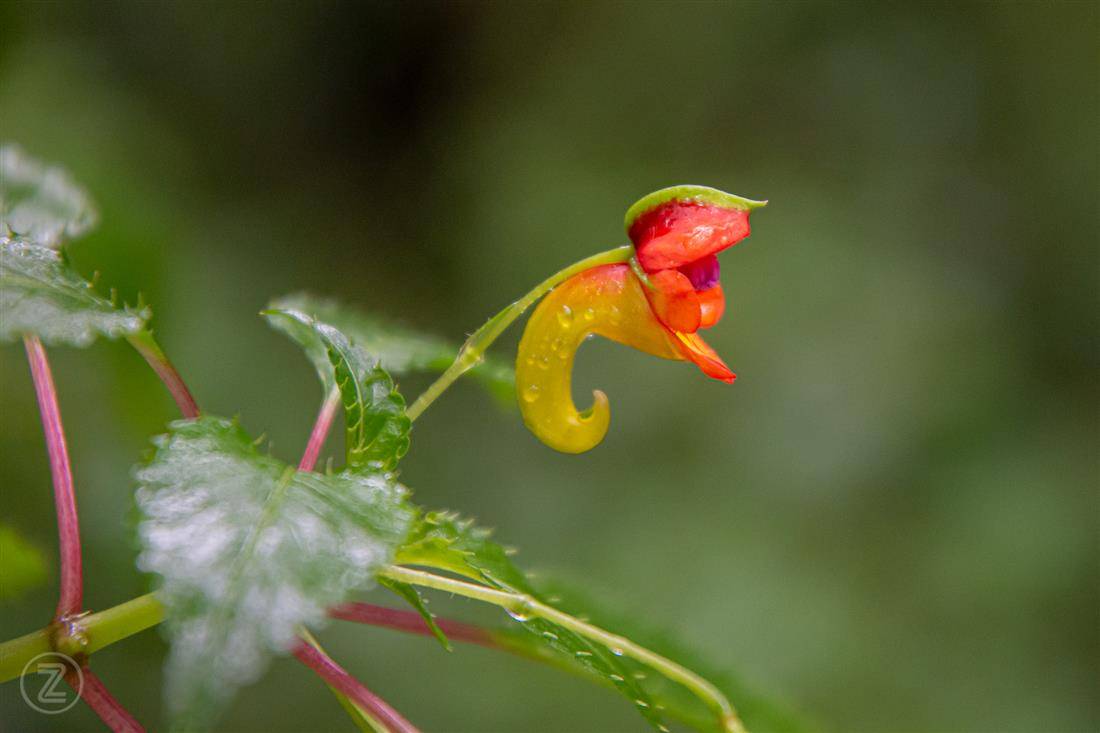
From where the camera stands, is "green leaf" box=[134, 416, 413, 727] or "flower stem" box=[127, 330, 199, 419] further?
"flower stem" box=[127, 330, 199, 419]

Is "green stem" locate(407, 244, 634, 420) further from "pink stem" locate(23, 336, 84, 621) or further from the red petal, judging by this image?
"pink stem" locate(23, 336, 84, 621)

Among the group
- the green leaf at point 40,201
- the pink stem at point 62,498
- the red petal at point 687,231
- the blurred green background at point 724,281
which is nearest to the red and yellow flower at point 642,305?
the red petal at point 687,231

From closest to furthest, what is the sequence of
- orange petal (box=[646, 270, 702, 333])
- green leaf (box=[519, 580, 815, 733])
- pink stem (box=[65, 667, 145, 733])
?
pink stem (box=[65, 667, 145, 733]), orange petal (box=[646, 270, 702, 333]), green leaf (box=[519, 580, 815, 733])

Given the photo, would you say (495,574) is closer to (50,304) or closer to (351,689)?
(351,689)

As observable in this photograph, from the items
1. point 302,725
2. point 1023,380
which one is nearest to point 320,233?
point 302,725

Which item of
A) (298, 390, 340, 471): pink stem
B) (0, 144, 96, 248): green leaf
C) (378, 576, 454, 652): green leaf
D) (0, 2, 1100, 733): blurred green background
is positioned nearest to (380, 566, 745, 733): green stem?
(378, 576, 454, 652): green leaf

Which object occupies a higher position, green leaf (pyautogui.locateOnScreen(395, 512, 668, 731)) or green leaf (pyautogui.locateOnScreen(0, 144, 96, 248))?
green leaf (pyautogui.locateOnScreen(0, 144, 96, 248))

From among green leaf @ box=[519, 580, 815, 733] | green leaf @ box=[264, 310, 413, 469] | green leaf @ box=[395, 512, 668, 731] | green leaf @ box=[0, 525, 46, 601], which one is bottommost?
green leaf @ box=[0, 525, 46, 601]

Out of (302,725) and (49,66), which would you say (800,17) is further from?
(302,725)
